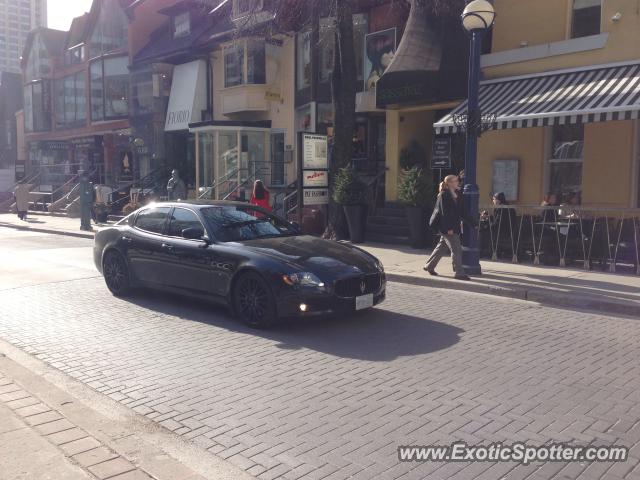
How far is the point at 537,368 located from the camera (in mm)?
5594

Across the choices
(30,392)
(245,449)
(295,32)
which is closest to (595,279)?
(245,449)

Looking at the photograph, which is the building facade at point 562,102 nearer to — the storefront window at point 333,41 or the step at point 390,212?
the step at point 390,212

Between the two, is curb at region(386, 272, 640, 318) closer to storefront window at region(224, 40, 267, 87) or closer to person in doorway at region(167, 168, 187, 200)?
person in doorway at region(167, 168, 187, 200)

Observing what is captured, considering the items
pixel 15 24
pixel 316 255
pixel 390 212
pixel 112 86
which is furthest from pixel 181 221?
pixel 15 24

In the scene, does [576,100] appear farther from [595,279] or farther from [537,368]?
[537,368]

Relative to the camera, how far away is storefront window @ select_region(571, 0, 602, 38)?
12.7m

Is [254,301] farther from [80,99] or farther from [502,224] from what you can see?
[80,99]

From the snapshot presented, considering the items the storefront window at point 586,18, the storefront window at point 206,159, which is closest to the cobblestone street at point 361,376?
the storefront window at point 586,18

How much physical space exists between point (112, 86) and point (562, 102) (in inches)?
1059

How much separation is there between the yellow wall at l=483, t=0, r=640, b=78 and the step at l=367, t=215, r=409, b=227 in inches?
160

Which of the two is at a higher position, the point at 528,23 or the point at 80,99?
the point at 80,99

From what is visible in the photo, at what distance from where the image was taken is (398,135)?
1684 cm

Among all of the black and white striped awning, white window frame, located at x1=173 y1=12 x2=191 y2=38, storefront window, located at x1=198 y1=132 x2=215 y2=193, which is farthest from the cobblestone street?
white window frame, located at x1=173 y1=12 x2=191 y2=38

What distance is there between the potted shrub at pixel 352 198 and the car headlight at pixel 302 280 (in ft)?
28.0
